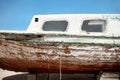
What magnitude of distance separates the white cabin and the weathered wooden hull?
3.15ft

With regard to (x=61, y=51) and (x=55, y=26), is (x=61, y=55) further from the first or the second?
(x=55, y=26)

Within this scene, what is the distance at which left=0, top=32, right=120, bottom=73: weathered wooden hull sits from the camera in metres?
6.76

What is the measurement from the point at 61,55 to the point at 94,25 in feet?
6.10

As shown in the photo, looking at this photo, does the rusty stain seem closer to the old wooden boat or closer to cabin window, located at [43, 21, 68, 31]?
the old wooden boat

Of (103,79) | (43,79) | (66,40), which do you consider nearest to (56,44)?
(66,40)

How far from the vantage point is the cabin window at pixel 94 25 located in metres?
7.89

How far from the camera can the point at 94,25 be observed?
8008mm

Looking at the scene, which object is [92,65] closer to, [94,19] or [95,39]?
[95,39]

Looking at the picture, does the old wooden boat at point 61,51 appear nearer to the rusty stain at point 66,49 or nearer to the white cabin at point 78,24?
the rusty stain at point 66,49

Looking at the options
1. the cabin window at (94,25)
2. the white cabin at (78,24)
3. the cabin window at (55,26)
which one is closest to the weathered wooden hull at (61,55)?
the white cabin at (78,24)

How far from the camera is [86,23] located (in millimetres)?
8148

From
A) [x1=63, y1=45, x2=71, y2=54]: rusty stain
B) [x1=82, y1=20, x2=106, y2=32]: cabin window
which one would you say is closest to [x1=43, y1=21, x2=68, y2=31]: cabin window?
[x1=82, y1=20, x2=106, y2=32]: cabin window

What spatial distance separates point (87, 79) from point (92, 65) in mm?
2372

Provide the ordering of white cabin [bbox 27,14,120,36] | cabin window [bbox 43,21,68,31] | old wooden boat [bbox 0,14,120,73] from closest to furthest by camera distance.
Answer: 1. old wooden boat [bbox 0,14,120,73]
2. white cabin [bbox 27,14,120,36]
3. cabin window [bbox 43,21,68,31]
